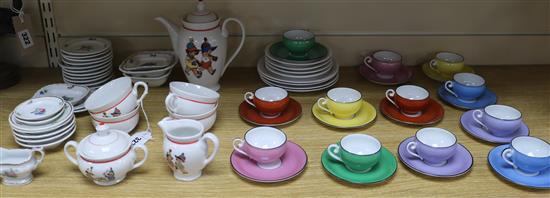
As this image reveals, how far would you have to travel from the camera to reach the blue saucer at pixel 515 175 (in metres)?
A: 1.10

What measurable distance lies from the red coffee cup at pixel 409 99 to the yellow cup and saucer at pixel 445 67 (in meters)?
0.17

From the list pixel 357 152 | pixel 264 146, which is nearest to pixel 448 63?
pixel 357 152

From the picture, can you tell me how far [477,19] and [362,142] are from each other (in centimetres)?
64

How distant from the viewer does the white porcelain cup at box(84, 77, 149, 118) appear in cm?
122

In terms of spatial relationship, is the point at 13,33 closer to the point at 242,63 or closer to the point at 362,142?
the point at 242,63

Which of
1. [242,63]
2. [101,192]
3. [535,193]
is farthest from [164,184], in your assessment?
[535,193]

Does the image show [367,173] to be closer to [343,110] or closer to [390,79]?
[343,110]

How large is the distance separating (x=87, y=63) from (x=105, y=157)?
46cm

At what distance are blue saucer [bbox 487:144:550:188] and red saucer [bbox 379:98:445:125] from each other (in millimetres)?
185

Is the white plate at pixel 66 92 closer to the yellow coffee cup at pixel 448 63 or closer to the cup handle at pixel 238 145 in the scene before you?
the cup handle at pixel 238 145

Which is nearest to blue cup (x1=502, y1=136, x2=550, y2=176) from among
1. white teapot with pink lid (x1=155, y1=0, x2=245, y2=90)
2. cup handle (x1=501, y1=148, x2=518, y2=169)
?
cup handle (x1=501, y1=148, x2=518, y2=169)

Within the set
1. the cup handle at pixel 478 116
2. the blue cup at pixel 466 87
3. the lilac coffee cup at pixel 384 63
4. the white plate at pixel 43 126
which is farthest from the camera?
the lilac coffee cup at pixel 384 63

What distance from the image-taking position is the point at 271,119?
4.36ft

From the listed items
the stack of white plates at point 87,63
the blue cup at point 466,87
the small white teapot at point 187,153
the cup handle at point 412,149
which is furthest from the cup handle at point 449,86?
the stack of white plates at point 87,63
